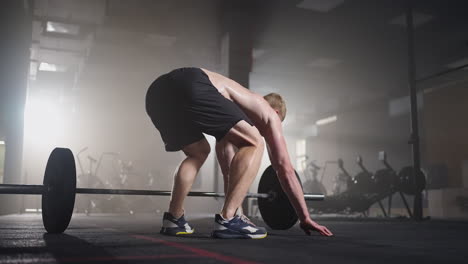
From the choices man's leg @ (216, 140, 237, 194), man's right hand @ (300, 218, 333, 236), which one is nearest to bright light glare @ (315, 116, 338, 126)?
man's leg @ (216, 140, 237, 194)

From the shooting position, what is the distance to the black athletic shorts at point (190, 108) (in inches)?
69.9

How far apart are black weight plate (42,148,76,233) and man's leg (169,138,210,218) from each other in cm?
44

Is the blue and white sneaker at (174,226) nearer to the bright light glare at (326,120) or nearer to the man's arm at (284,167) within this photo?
the man's arm at (284,167)

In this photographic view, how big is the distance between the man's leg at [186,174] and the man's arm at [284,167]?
322mm

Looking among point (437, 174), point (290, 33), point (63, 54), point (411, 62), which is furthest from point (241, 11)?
point (437, 174)

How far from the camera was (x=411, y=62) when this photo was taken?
14.9 ft

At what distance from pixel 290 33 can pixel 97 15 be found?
9.31ft

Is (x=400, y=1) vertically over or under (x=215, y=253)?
over

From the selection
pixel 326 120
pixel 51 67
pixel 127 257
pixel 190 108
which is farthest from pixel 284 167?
pixel 326 120

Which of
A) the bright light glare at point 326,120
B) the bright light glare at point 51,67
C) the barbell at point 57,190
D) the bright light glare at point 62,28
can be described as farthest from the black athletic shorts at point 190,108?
the bright light glare at point 326,120

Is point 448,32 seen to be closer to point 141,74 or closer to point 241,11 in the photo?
point 241,11

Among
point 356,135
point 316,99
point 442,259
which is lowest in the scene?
point 442,259

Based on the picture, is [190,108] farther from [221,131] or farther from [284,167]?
[284,167]

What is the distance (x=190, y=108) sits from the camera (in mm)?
1794
